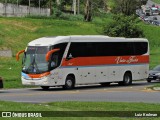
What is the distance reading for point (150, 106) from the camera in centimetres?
2147

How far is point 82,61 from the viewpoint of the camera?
118 feet

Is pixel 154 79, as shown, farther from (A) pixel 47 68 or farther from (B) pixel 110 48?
(A) pixel 47 68

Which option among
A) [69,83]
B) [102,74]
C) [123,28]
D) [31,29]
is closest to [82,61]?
[69,83]

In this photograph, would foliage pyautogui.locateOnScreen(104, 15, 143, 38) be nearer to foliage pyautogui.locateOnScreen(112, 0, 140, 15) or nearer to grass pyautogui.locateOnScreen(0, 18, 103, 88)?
grass pyautogui.locateOnScreen(0, 18, 103, 88)

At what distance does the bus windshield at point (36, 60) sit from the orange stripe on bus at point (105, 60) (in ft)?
4.31

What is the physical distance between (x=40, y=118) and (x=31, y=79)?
1888cm

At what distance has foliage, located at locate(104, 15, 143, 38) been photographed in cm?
7169

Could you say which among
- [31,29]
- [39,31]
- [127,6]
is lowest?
[39,31]

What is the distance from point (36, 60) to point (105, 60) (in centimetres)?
558

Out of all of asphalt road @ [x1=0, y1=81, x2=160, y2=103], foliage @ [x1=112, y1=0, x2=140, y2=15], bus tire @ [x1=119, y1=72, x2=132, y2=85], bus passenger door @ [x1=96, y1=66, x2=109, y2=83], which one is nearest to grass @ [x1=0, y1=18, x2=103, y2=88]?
bus tire @ [x1=119, y1=72, x2=132, y2=85]

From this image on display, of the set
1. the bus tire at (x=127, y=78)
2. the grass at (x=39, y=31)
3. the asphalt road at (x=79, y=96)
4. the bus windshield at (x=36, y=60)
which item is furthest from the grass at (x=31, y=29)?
the asphalt road at (x=79, y=96)

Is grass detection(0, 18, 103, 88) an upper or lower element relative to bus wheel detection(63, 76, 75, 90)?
upper

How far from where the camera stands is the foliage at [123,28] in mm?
71688

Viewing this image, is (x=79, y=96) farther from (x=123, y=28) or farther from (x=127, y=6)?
(x=127, y=6)
